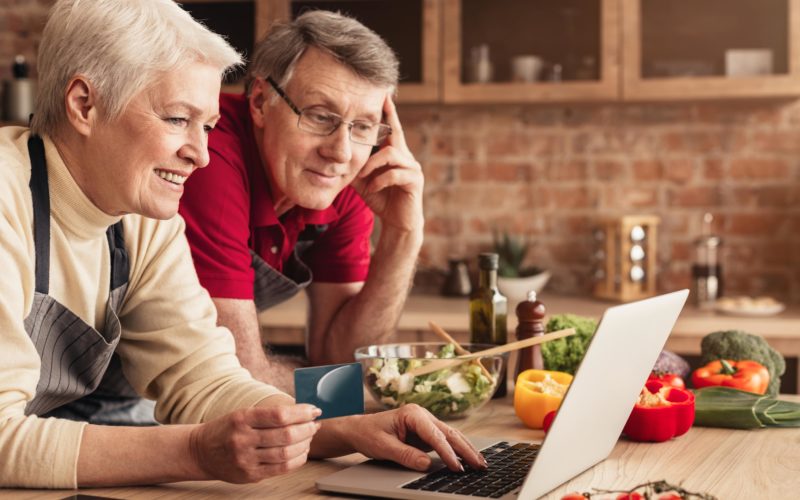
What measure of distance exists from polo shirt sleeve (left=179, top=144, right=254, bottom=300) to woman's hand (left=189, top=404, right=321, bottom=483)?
2.62 feet

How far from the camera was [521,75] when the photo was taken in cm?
380

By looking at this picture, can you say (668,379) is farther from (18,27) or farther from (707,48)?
(18,27)

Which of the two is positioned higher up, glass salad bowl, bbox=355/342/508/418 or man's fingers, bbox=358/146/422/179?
man's fingers, bbox=358/146/422/179

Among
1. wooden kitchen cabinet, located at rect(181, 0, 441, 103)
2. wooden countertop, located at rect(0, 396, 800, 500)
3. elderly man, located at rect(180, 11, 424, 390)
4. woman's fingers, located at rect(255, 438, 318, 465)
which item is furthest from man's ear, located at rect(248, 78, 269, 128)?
wooden kitchen cabinet, located at rect(181, 0, 441, 103)

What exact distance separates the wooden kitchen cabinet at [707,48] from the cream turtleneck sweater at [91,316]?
2.46 meters

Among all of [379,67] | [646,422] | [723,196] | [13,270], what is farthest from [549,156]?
[13,270]

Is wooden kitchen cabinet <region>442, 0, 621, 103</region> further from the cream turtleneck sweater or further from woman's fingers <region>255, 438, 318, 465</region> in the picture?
woman's fingers <region>255, 438, 318, 465</region>

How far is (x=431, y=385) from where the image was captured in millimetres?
1610

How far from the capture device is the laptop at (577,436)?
3.62 ft

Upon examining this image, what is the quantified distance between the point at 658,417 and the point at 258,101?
3.69 ft

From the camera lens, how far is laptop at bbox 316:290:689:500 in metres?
1.10

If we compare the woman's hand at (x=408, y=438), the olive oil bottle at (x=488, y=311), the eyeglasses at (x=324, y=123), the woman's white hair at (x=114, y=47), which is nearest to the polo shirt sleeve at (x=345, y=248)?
the eyeglasses at (x=324, y=123)

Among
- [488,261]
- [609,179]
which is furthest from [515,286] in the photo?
[488,261]

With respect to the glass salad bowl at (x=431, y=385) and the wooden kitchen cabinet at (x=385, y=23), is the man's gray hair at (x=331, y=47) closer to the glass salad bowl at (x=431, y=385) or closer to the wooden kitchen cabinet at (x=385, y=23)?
the glass salad bowl at (x=431, y=385)
